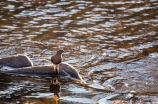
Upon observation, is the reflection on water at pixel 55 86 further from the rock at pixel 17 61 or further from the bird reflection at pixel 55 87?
the rock at pixel 17 61

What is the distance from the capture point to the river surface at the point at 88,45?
7.70 m

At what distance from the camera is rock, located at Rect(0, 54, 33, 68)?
31.1 feet

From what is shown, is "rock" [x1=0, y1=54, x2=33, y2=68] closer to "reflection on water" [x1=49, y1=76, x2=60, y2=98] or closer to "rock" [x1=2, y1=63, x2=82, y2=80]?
"rock" [x1=2, y1=63, x2=82, y2=80]

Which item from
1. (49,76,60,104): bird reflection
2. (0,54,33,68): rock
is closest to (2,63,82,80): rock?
(49,76,60,104): bird reflection

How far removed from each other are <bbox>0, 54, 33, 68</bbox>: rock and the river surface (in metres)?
0.44

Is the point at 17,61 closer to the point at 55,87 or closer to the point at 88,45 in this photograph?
the point at 55,87

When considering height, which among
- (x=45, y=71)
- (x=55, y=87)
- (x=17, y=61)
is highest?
(x=17, y=61)

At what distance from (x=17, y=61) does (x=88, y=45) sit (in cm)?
292

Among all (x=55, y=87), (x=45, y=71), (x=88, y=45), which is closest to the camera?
(x=55, y=87)

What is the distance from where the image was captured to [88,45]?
11.5 metres

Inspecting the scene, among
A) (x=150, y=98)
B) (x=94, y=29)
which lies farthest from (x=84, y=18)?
(x=150, y=98)

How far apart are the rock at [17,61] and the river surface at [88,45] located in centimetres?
44

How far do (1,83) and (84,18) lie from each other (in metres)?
6.83

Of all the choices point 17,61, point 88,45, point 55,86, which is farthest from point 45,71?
point 88,45
